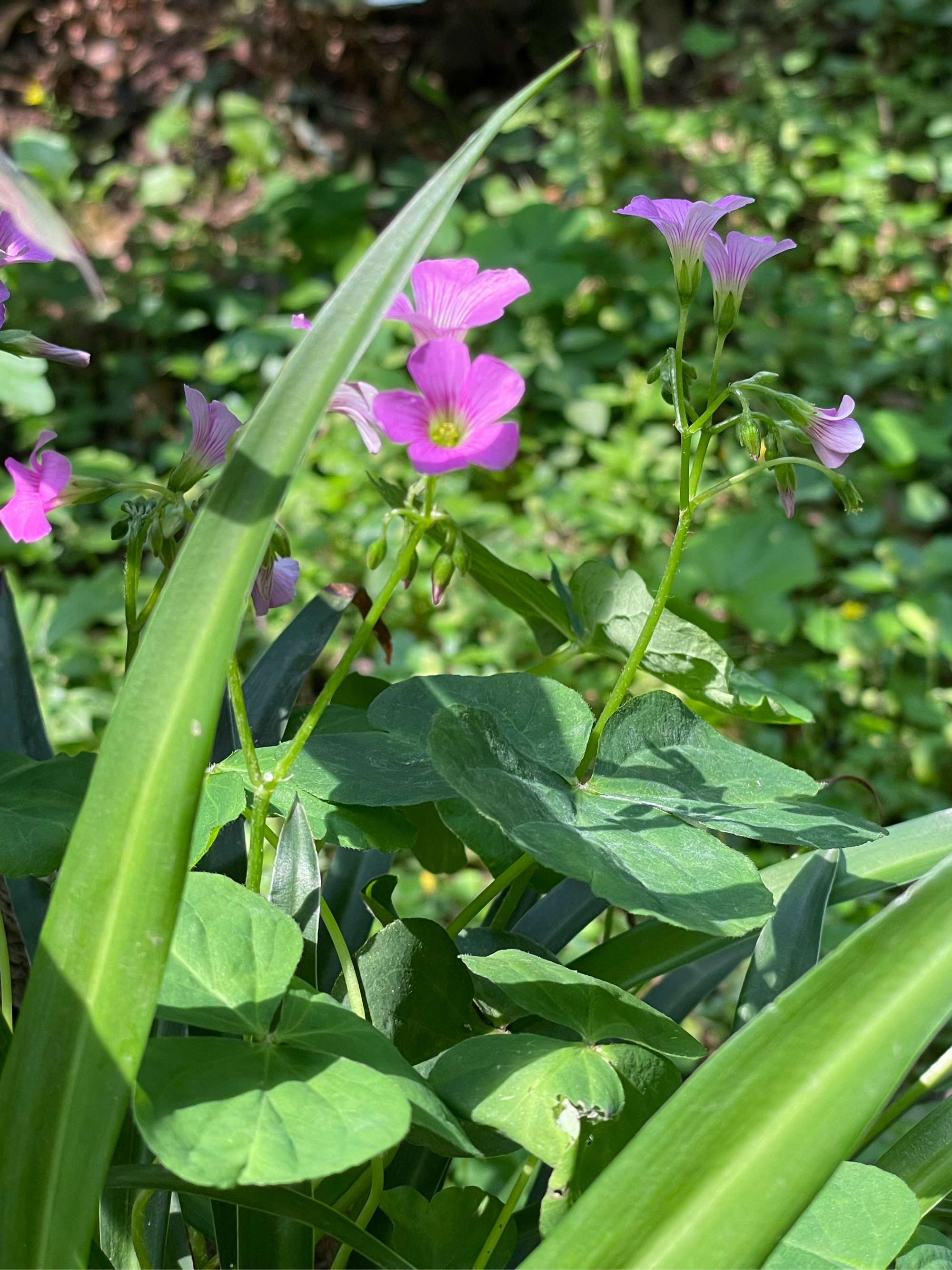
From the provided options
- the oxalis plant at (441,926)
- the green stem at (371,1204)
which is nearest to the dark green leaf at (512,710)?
the oxalis plant at (441,926)

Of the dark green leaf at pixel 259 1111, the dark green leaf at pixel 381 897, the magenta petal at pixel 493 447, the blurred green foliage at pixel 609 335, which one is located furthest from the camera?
the blurred green foliage at pixel 609 335

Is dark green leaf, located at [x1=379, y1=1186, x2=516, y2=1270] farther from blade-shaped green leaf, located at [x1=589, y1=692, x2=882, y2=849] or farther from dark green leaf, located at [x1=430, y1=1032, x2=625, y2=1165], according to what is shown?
blade-shaped green leaf, located at [x1=589, y1=692, x2=882, y2=849]

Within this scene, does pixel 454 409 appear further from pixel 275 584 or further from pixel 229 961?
pixel 229 961

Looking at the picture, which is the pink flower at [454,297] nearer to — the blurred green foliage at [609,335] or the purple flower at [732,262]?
the purple flower at [732,262]

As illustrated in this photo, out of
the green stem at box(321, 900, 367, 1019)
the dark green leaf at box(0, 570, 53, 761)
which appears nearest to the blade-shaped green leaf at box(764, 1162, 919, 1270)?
the green stem at box(321, 900, 367, 1019)

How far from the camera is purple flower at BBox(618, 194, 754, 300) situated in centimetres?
52

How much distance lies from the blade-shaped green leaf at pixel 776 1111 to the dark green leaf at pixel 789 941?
0.74 feet

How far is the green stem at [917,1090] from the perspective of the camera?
0.64 meters

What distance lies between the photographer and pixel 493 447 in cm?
48

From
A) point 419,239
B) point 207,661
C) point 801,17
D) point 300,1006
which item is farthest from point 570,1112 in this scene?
point 801,17

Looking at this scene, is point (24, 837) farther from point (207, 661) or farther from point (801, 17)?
point (801, 17)

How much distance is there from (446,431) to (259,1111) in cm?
30

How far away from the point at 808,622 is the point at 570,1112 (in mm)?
1979

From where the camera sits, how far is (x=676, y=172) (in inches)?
126
